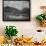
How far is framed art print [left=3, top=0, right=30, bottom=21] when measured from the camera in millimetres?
Result: 3047

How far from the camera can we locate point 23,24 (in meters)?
3.08

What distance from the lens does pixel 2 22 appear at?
3061mm

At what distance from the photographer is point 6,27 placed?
2971 millimetres

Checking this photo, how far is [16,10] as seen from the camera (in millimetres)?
3055

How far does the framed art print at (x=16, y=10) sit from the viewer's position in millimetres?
3047

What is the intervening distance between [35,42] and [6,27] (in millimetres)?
570

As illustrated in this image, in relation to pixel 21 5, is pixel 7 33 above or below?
below

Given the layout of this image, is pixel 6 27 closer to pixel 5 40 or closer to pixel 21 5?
pixel 5 40

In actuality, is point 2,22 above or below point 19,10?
below

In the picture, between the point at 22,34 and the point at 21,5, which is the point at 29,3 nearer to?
the point at 21,5

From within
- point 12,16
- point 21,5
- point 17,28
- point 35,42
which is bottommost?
point 35,42

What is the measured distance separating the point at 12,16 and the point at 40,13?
0.51m

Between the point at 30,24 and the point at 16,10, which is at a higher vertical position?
the point at 16,10

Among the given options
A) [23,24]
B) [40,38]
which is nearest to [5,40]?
[23,24]
